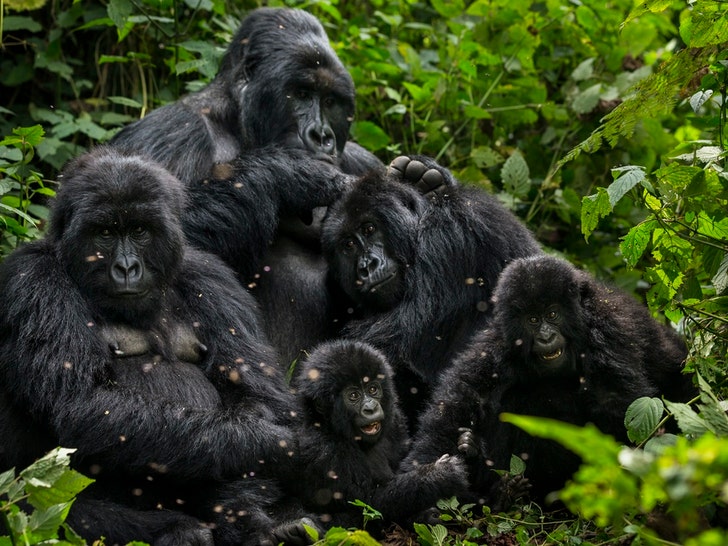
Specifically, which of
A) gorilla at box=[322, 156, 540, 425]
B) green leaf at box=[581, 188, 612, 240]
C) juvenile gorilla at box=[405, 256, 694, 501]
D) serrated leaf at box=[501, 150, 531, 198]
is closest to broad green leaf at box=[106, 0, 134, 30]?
gorilla at box=[322, 156, 540, 425]

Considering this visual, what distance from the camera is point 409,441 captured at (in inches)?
177

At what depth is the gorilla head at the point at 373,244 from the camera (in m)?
5.05

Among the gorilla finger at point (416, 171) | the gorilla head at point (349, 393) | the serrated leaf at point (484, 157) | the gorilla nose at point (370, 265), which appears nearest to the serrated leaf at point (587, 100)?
the serrated leaf at point (484, 157)

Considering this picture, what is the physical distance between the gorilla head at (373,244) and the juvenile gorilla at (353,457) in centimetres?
79

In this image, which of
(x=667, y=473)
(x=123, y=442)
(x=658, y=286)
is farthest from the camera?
(x=658, y=286)

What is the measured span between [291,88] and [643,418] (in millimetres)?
2924

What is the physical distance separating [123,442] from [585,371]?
5.97 feet

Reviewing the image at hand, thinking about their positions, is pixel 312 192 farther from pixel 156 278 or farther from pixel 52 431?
pixel 52 431

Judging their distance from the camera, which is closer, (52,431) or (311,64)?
(52,431)

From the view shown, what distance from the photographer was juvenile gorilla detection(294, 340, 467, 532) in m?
4.15

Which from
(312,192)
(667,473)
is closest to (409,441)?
(312,192)

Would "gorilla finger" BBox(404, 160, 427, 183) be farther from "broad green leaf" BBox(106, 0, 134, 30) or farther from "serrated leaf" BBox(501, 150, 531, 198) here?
"broad green leaf" BBox(106, 0, 134, 30)

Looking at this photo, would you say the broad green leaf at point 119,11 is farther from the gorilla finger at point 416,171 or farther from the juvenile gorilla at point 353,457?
the juvenile gorilla at point 353,457

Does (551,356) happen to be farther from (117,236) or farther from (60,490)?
(60,490)
